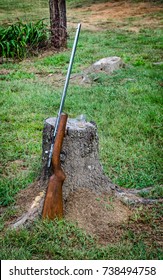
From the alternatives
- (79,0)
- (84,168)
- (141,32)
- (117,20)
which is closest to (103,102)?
(84,168)

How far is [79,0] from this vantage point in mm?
20734

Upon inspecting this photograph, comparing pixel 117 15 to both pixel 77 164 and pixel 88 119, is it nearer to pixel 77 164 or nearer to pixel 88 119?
pixel 88 119

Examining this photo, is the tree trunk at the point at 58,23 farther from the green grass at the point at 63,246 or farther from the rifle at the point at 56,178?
the green grass at the point at 63,246

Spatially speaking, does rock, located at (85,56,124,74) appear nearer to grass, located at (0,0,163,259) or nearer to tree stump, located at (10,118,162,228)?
grass, located at (0,0,163,259)

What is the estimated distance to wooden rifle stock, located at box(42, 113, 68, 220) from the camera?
308 centimetres

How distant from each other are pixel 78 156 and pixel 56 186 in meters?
0.33

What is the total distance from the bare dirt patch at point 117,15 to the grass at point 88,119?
442 centimetres

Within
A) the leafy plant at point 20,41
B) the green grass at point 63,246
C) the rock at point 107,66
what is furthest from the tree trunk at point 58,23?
the green grass at point 63,246

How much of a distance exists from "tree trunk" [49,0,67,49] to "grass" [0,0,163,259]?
34 cm

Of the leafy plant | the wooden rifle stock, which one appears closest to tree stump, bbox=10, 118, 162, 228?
the wooden rifle stock

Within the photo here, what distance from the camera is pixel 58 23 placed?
406 inches

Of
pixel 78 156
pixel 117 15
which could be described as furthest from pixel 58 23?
pixel 78 156

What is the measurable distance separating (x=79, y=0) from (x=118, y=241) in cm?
1889
